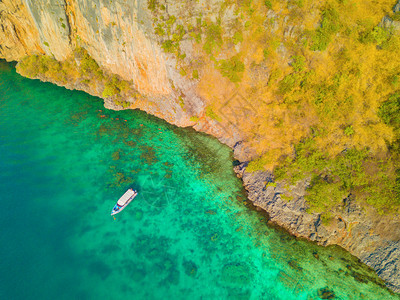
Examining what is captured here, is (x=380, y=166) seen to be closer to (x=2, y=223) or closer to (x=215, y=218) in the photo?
(x=215, y=218)

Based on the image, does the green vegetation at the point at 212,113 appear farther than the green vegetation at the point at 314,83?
Yes

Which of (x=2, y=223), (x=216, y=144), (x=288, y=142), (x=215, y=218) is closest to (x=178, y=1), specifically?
(x=216, y=144)

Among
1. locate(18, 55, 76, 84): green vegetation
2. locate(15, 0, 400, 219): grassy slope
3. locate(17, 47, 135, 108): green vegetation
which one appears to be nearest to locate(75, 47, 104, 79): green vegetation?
locate(17, 47, 135, 108): green vegetation

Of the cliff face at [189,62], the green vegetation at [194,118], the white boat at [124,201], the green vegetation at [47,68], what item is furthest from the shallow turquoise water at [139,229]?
the green vegetation at [47,68]

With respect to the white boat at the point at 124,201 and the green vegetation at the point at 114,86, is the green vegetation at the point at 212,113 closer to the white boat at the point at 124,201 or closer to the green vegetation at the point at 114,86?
the green vegetation at the point at 114,86

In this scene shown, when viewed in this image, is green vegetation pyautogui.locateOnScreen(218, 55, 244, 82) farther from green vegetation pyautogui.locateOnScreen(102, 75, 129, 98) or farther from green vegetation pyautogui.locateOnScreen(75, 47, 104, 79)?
green vegetation pyautogui.locateOnScreen(75, 47, 104, 79)

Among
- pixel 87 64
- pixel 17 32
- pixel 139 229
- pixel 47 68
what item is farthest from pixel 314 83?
pixel 17 32
